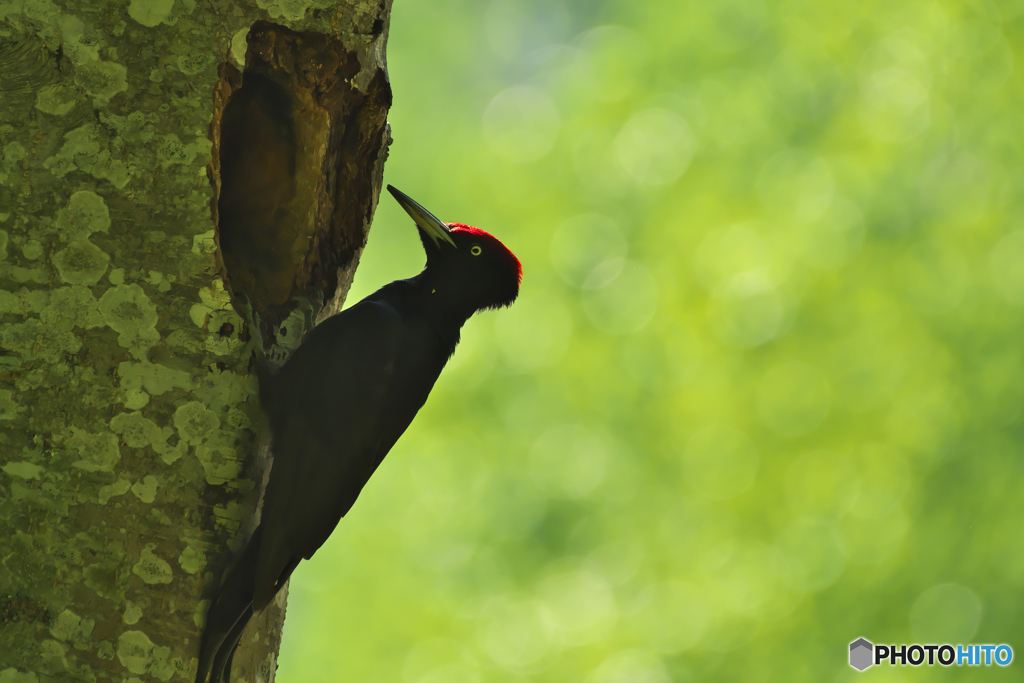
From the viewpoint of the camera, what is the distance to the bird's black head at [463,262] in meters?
2.91

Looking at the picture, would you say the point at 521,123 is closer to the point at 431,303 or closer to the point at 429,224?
the point at 429,224

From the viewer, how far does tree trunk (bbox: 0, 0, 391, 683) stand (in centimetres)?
179

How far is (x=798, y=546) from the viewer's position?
7.62 meters

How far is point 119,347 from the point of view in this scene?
1.88 meters

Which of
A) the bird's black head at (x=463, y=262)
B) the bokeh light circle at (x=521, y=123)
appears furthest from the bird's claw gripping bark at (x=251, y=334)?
the bokeh light circle at (x=521, y=123)

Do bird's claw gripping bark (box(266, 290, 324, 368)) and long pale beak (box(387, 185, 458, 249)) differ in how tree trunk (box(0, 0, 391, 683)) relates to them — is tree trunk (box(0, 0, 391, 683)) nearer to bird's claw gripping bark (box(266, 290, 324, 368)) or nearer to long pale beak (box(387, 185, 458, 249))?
bird's claw gripping bark (box(266, 290, 324, 368))

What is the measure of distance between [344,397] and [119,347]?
71cm

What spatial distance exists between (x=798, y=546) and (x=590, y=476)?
6.97 feet

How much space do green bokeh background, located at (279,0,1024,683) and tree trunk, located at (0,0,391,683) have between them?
6.32 meters

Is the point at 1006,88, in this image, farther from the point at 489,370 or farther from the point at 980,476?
the point at 489,370

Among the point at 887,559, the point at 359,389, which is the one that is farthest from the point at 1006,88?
the point at 359,389

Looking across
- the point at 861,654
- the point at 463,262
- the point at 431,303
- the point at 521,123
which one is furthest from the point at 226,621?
the point at 521,123

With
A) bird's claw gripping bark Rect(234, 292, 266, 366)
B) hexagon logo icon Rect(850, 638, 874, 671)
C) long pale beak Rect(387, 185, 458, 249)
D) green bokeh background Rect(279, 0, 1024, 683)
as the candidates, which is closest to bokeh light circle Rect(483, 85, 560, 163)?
green bokeh background Rect(279, 0, 1024, 683)

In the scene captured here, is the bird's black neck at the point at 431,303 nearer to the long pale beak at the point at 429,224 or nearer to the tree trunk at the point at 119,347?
the long pale beak at the point at 429,224
